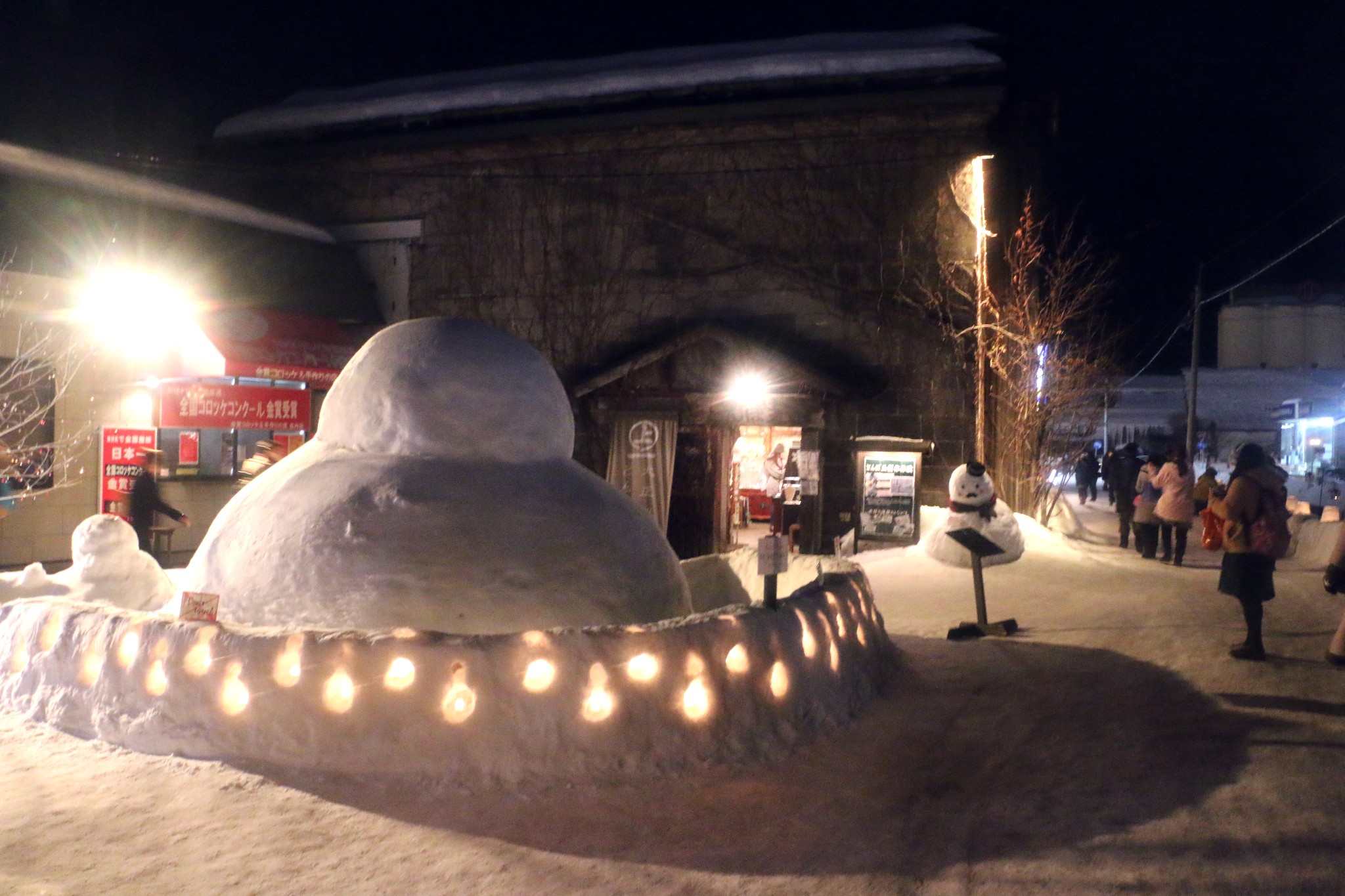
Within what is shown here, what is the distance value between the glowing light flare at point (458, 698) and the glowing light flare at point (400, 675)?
0.63 ft

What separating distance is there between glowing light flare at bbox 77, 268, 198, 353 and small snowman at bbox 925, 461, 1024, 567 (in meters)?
10.6

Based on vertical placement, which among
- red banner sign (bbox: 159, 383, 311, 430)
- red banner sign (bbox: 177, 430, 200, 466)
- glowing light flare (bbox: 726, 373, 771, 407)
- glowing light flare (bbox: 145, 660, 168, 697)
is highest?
glowing light flare (bbox: 726, 373, 771, 407)

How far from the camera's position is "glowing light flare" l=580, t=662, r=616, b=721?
4.81 metres

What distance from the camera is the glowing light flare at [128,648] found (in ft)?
16.9

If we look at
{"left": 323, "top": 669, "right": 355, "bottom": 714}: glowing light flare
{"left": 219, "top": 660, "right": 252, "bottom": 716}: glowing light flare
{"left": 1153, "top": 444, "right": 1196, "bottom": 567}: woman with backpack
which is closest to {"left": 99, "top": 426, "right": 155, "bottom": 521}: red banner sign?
{"left": 219, "top": 660, "right": 252, "bottom": 716}: glowing light flare

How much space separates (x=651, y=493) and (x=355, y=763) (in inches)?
424

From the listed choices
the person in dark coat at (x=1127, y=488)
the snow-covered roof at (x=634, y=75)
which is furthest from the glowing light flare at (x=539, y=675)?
the person in dark coat at (x=1127, y=488)

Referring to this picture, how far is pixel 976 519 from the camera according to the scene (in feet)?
39.8

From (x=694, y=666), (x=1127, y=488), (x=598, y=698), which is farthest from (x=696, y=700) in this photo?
(x=1127, y=488)

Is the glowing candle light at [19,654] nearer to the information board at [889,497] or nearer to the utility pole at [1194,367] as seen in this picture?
the information board at [889,497]

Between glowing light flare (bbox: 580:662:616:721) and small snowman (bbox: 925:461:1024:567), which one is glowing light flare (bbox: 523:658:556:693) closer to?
glowing light flare (bbox: 580:662:616:721)

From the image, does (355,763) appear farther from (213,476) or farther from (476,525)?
(213,476)

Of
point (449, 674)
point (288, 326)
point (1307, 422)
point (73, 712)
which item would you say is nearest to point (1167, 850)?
point (449, 674)

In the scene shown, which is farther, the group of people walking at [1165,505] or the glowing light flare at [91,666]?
the group of people walking at [1165,505]
